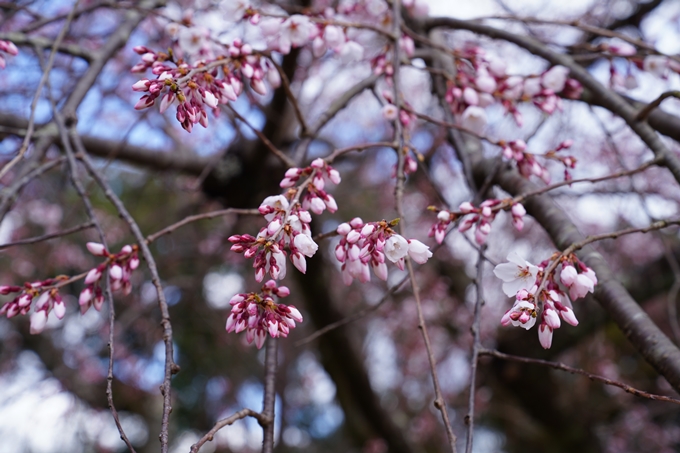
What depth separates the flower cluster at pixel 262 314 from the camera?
897 millimetres

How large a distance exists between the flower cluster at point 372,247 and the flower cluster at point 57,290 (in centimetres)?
51

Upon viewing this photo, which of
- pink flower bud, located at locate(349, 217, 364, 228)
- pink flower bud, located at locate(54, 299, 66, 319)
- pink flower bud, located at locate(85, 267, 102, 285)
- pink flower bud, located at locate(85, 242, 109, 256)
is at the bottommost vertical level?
pink flower bud, located at locate(54, 299, 66, 319)

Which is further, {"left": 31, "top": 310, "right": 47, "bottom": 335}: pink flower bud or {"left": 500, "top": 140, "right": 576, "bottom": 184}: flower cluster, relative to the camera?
{"left": 500, "top": 140, "right": 576, "bottom": 184}: flower cluster

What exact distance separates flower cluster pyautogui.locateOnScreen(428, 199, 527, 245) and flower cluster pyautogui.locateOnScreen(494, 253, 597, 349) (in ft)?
0.44

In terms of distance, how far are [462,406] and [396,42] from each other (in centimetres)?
413

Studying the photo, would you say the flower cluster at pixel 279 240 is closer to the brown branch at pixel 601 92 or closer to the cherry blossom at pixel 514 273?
the cherry blossom at pixel 514 273

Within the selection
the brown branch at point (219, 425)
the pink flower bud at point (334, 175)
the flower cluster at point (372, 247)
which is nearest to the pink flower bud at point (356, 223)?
the flower cluster at point (372, 247)

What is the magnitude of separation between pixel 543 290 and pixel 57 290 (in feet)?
3.35

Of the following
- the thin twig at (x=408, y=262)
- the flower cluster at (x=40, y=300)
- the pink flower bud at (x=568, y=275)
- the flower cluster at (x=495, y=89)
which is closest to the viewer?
the thin twig at (x=408, y=262)

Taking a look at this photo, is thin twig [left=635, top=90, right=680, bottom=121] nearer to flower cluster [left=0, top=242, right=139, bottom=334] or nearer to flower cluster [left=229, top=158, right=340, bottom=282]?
flower cluster [left=229, top=158, right=340, bottom=282]

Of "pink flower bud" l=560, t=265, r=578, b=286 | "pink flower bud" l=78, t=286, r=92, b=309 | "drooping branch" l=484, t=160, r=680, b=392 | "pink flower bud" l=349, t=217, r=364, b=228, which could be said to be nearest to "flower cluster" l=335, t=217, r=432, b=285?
"pink flower bud" l=349, t=217, r=364, b=228

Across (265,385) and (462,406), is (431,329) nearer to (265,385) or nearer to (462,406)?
(462,406)

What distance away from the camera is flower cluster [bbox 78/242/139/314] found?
1.13 m

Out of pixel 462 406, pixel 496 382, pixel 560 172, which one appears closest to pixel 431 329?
pixel 462 406
